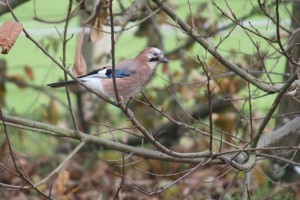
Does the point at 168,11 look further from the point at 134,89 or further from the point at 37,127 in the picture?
the point at 37,127

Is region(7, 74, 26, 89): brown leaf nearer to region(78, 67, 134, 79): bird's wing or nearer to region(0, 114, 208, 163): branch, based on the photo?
region(78, 67, 134, 79): bird's wing

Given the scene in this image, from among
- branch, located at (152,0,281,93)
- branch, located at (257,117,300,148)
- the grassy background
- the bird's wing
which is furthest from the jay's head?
the grassy background

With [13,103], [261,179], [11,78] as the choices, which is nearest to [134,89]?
[261,179]

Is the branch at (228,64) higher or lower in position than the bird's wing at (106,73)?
higher

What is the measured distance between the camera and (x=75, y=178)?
8.33m

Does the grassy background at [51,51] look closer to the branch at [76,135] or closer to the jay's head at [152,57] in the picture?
the jay's head at [152,57]

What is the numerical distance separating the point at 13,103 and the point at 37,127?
9.50m

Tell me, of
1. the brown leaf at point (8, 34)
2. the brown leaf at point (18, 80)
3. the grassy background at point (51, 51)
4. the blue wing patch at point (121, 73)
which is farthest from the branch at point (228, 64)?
the grassy background at point (51, 51)

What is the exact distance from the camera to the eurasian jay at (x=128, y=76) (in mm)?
5469

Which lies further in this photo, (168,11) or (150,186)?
(150,186)

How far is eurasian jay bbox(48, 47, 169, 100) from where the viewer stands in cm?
547

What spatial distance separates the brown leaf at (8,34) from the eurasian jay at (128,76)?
1762 mm

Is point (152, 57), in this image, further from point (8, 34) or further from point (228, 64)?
point (8, 34)

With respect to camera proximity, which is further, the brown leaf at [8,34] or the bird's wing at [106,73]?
the bird's wing at [106,73]
